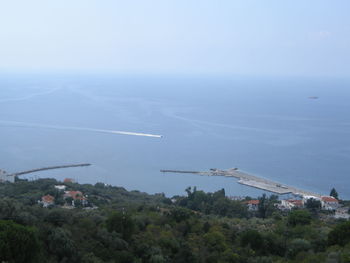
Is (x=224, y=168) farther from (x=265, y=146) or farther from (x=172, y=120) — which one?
(x=172, y=120)

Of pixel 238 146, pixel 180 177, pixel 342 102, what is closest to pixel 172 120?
pixel 238 146

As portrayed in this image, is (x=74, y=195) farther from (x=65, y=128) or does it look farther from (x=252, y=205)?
(x=65, y=128)

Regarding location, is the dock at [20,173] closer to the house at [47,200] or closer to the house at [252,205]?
the house at [47,200]

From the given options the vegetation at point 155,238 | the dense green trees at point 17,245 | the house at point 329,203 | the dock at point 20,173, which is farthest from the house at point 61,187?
the dense green trees at point 17,245

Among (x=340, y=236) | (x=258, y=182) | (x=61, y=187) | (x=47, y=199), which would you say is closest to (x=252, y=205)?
(x=258, y=182)

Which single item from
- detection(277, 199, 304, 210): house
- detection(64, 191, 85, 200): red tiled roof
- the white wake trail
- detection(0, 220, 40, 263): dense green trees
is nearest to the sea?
the white wake trail
